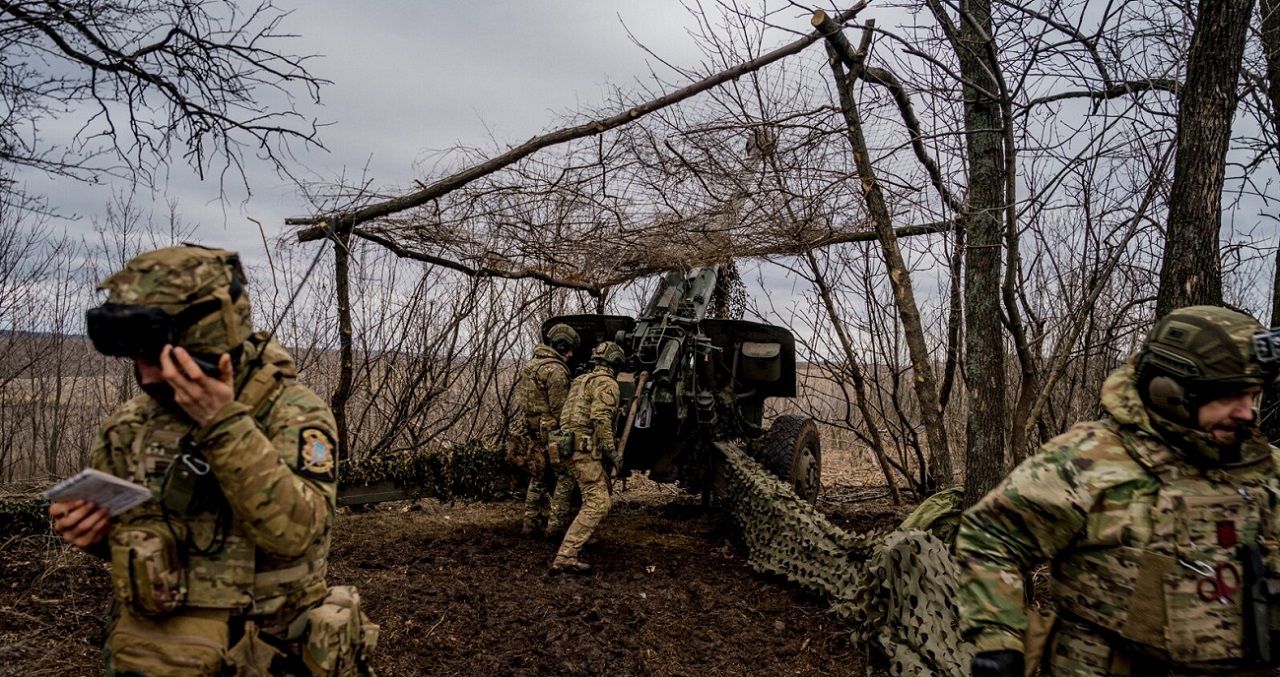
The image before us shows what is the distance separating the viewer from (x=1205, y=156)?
14.0 ft

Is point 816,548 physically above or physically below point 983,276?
below

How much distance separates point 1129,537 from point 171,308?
236 centimetres

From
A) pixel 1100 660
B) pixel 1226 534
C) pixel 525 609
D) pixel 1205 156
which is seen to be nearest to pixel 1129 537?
pixel 1226 534

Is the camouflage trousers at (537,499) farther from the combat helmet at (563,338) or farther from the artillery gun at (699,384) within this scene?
the combat helmet at (563,338)

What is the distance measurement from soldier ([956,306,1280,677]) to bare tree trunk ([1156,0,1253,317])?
2297mm

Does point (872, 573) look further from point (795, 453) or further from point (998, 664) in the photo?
point (795, 453)

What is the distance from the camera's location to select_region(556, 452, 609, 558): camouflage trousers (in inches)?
265

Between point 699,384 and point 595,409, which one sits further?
point 699,384

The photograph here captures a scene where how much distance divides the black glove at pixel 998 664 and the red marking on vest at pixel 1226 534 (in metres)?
0.55

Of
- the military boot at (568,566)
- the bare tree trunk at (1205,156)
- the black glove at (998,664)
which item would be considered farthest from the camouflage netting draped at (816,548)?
the bare tree trunk at (1205,156)

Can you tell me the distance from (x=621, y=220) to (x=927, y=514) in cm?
359

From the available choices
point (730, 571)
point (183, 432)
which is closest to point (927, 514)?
point (730, 571)

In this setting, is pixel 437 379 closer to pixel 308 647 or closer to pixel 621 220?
pixel 621 220

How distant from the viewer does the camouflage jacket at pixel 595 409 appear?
702 centimetres
